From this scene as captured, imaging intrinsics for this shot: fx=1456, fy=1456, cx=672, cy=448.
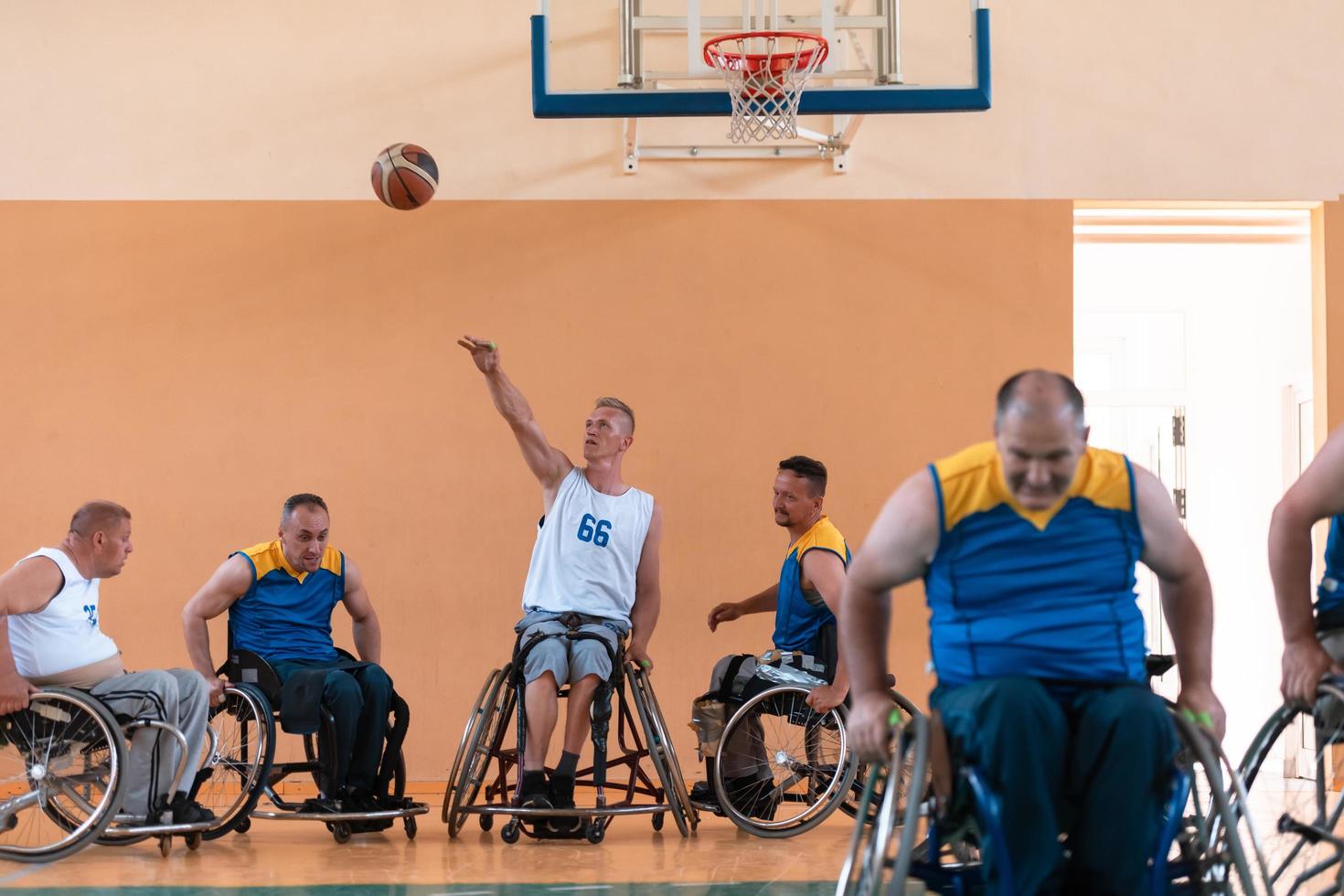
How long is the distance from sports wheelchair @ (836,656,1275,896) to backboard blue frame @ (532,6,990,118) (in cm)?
273

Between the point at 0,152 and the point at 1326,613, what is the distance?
491 cm

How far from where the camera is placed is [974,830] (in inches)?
88.2

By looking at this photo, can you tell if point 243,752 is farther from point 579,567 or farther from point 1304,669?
point 1304,669

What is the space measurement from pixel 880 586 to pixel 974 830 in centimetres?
40

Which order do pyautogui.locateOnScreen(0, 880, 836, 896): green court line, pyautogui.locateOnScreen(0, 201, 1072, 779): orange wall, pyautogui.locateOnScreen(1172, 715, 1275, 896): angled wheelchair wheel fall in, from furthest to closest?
pyautogui.locateOnScreen(0, 201, 1072, 779): orange wall
pyautogui.locateOnScreen(0, 880, 836, 896): green court line
pyautogui.locateOnScreen(1172, 715, 1275, 896): angled wheelchair wheel

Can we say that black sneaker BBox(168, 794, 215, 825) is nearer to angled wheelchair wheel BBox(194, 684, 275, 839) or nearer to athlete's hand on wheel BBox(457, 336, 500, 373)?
angled wheelchair wheel BBox(194, 684, 275, 839)

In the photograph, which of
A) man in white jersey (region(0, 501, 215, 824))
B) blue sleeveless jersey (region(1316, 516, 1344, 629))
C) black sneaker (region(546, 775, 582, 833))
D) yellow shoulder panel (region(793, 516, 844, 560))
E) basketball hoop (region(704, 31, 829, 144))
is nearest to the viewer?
blue sleeveless jersey (region(1316, 516, 1344, 629))

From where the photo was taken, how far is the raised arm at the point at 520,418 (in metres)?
4.36

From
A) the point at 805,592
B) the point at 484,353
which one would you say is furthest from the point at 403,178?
the point at 805,592

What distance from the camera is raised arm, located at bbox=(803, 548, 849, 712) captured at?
13.9 feet

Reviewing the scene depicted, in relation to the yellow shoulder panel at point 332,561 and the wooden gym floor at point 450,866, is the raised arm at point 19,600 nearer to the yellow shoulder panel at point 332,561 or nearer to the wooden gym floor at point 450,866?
the wooden gym floor at point 450,866

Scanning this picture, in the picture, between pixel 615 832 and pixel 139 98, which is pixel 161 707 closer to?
pixel 615 832

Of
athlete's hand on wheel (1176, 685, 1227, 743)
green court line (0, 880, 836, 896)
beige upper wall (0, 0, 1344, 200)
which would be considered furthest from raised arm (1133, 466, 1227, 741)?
beige upper wall (0, 0, 1344, 200)

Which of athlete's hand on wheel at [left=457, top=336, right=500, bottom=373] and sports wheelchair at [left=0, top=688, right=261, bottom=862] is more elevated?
athlete's hand on wheel at [left=457, top=336, right=500, bottom=373]
